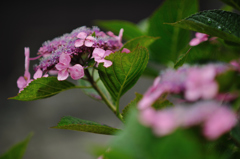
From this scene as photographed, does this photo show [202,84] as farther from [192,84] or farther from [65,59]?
[65,59]

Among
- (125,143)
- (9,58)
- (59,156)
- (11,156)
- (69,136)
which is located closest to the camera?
(125,143)

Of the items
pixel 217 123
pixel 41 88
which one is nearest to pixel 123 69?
pixel 41 88

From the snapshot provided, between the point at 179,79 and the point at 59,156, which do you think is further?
the point at 59,156

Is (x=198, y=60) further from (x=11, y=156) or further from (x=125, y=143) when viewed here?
(x=11, y=156)

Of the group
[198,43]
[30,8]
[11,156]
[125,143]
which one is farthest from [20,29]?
[125,143]

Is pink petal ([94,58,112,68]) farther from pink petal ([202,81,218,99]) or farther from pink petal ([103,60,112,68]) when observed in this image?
→ pink petal ([202,81,218,99])

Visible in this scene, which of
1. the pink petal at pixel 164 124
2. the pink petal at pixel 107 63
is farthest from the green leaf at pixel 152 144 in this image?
the pink petal at pixel 107 63
